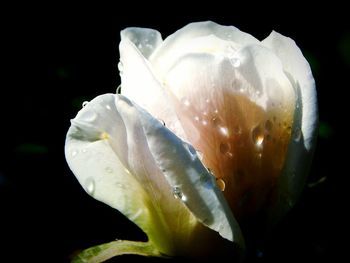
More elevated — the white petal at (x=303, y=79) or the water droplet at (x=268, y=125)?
the white petal at (x=303, y=79)

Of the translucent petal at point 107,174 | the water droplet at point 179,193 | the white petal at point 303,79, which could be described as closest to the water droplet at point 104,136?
the translucent petal at point 107,174

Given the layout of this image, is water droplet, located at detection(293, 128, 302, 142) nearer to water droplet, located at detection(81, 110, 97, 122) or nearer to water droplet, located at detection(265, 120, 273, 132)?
water droplet, located at detection(265, 120, 273, 132)

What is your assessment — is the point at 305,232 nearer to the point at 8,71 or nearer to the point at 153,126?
the point at 153,126

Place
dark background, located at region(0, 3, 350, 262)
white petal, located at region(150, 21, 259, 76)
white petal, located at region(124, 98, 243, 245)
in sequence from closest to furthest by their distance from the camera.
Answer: white petal, located at region(124, 98, 243, 245)
white petal, located at region(150, 21, 259, 76)
dark background, located at region(0, 3, 350, 262)

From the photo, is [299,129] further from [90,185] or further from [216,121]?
[90,185]

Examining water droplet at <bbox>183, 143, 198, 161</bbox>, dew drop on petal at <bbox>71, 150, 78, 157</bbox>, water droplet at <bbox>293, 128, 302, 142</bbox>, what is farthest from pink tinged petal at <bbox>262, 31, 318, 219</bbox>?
dew drop on petal at <bbox>71, 150, 78, 157</bbox>

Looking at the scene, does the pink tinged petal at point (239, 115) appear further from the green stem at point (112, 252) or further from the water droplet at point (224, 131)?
the green stem at point (112, 252)
